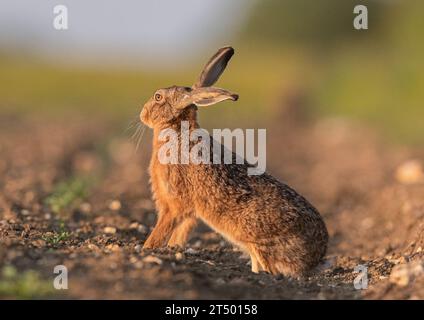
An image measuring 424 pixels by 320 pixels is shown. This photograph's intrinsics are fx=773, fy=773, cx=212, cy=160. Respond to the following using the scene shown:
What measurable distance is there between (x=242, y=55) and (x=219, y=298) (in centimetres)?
5049

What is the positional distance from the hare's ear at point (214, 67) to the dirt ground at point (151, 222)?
5.93 ft

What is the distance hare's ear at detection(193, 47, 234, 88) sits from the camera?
8.24 meters

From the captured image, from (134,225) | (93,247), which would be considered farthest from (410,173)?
(93,247)

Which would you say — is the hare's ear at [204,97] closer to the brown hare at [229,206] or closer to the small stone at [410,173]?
the brown hare at [229,206]

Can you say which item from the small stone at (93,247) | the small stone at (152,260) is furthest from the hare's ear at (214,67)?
the small stone at (152,260)

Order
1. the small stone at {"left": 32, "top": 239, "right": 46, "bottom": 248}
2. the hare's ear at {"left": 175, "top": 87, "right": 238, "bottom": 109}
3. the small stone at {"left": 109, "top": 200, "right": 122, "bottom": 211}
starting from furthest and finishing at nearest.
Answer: the small stone at {"left": 109, "top": 200, "right": 122, "bottom": 211} → the hare's ear at {"left": 175, "top": 87, "right": 238, "bottom": 109} → the small stone at {"left": 32, "top": 239, "right": 46, "bottom": 248}

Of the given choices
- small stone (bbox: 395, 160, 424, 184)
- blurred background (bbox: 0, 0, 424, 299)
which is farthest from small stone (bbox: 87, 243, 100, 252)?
small stone (bbox: 395, 160, 424, 184)

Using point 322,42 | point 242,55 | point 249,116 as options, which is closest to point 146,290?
point 249,116

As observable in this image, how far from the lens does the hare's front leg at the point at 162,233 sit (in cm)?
781

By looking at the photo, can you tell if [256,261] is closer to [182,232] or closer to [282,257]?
[282,257]

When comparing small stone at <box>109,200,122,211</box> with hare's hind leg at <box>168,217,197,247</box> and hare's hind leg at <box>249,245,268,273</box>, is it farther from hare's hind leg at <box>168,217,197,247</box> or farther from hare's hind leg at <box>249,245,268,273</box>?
hare's hind leg at <box>249,245,268,273</box>

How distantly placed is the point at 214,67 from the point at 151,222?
268cm

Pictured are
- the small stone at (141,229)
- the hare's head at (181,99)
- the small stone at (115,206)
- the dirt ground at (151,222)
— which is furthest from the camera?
the small stone at (115,206)

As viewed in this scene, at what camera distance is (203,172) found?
7941 millimetres
